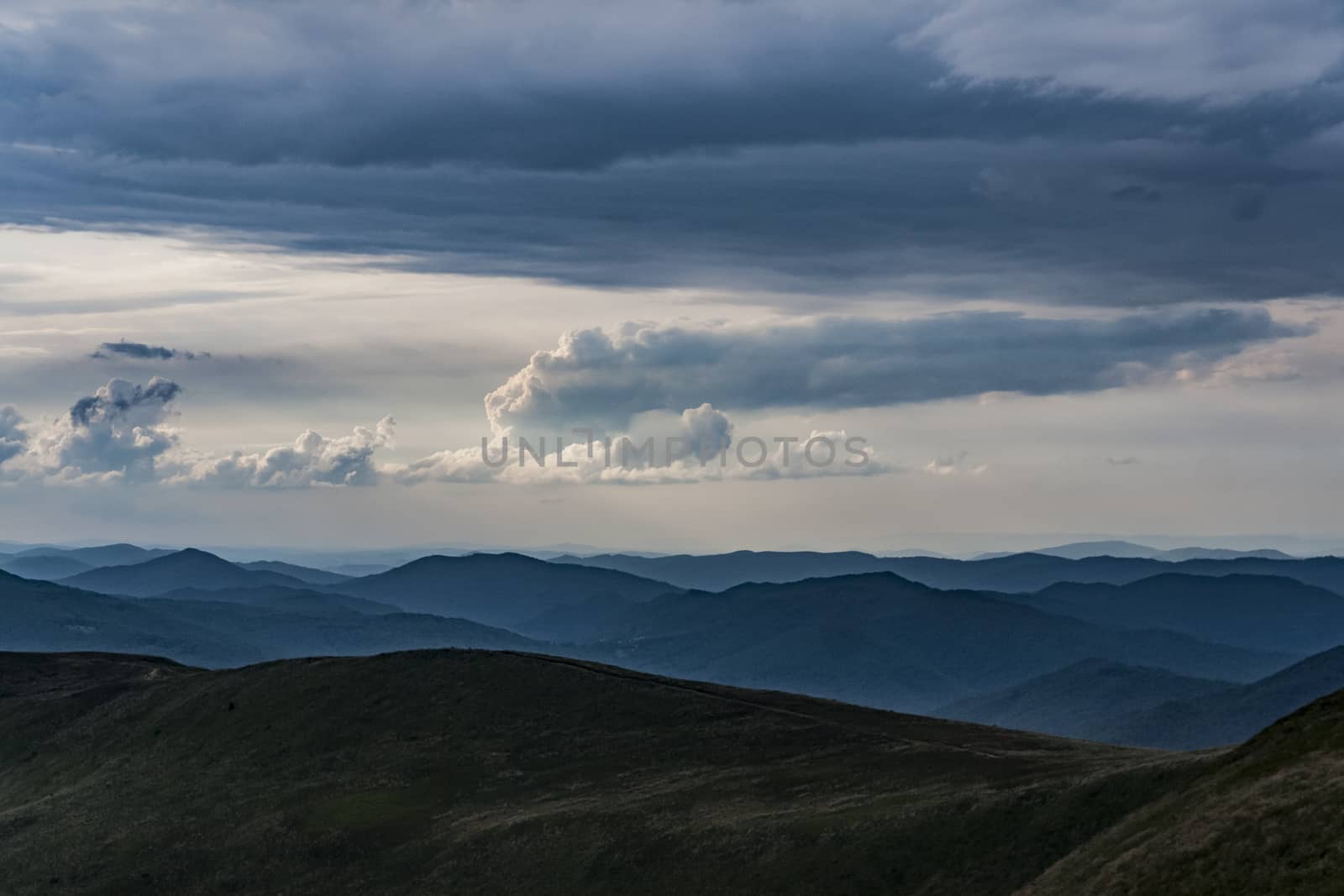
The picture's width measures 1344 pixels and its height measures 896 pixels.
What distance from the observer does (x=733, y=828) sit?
91.2m

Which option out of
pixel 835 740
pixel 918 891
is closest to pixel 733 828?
pixel 918 891

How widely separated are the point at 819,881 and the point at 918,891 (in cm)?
694

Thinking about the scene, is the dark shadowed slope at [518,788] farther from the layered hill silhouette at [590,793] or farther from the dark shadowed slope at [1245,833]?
the dark shadowed slope at [1245,833]

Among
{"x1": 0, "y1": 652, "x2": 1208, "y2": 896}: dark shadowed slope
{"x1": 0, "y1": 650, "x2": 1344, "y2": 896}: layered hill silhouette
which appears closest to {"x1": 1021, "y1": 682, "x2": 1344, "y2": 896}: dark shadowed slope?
{"x1": 0, "y1": 650, "x2": 1344, "y2": 896}: layered hill silhouette

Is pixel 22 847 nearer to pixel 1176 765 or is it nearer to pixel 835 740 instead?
pixel 835 740

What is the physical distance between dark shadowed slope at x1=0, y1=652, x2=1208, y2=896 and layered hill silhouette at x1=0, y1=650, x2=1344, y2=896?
0.31 m

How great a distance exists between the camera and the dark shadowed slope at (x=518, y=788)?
265 feet

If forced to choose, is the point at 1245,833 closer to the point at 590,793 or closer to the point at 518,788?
the point at 590,793

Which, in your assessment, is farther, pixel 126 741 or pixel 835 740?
pixel 126 741

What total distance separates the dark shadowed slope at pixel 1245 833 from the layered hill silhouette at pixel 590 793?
160mm

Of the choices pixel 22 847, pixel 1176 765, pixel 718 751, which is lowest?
pixel 22 847

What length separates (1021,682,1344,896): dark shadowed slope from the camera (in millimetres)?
50375

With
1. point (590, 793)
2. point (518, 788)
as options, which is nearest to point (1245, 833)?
point (590, 793)

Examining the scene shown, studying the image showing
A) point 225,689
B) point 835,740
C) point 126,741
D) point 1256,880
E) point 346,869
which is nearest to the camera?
point 1256,880
